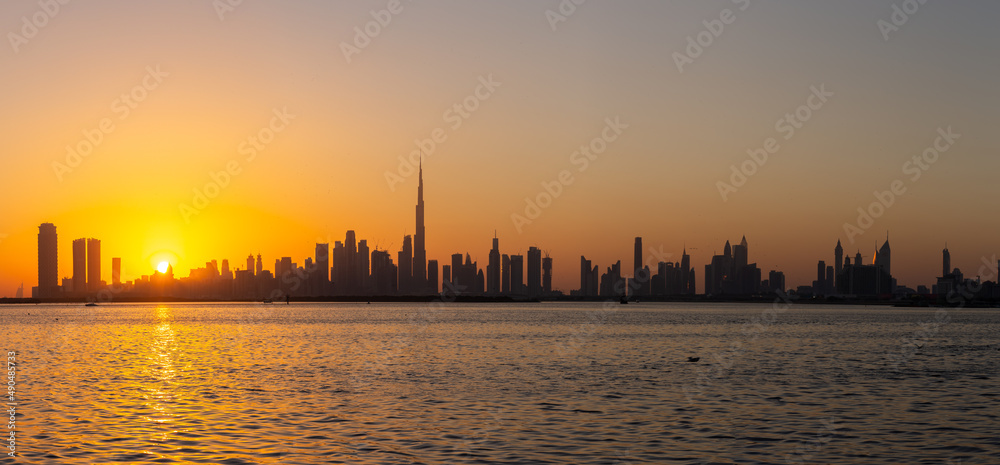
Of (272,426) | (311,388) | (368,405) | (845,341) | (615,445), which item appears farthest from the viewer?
(845,341)

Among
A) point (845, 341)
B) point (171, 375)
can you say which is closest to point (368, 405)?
point (171, 375)

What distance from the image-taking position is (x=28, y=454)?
29.2 meters

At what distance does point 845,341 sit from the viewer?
108 meters

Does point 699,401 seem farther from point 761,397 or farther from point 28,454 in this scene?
point 28,454

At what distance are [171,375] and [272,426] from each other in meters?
27.2

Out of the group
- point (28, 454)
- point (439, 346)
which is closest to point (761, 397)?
point (28, 454)

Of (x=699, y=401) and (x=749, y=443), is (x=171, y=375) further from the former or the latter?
(x=749, y=443)

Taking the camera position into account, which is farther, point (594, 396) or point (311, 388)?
point (311, 388)

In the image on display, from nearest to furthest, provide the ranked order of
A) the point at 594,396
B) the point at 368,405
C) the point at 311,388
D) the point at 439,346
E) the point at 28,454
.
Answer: the point at 28,454 → the point at 368,405 → the point at 594,396 → the point at 311,388 → the point at 439,346

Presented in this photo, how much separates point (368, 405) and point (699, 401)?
1608 centimetres

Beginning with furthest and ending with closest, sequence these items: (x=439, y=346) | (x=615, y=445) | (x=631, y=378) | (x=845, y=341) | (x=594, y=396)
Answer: (x=845, y=341), (x=439, y=346), (x=631, y=378), (x=594, y=396), (x=615, y=445)

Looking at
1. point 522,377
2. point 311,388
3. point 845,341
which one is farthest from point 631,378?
point 845,341

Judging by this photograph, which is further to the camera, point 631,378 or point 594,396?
point 631,378

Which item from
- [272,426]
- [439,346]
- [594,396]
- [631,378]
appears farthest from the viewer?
[439,346]
